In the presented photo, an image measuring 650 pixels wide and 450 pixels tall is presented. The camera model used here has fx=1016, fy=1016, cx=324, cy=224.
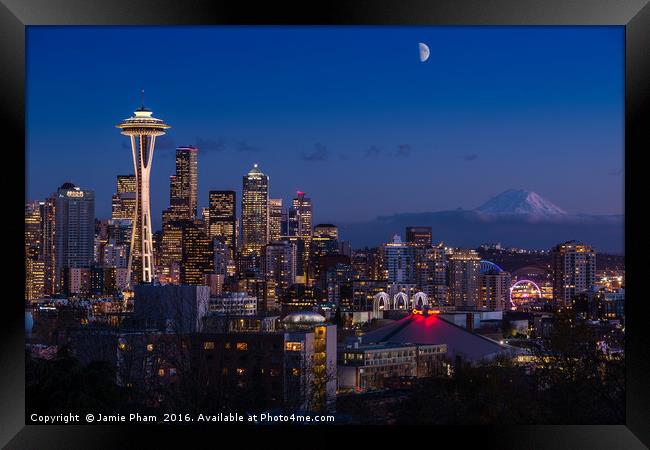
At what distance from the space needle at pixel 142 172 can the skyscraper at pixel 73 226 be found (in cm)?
250

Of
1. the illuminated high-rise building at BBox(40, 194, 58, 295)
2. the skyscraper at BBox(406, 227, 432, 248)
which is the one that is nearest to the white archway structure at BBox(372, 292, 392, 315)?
the skyscraper at BBox(406, 227, 432, 248)

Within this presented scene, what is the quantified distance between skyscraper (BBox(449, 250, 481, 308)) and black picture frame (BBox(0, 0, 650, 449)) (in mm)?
14738

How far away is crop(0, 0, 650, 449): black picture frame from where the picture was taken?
9.93ft

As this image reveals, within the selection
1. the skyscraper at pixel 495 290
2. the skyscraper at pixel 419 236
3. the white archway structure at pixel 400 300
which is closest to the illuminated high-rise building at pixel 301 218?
the skyscraper at pixel 419 236

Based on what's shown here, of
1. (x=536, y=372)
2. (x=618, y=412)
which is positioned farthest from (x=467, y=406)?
(x=618, y=412)

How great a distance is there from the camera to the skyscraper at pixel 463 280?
59.6 ft

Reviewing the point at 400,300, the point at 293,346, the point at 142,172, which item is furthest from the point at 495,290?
the point at 293,346

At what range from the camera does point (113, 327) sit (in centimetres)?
995

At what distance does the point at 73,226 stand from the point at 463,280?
23.3 ft

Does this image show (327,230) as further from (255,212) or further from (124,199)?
(124,199)
